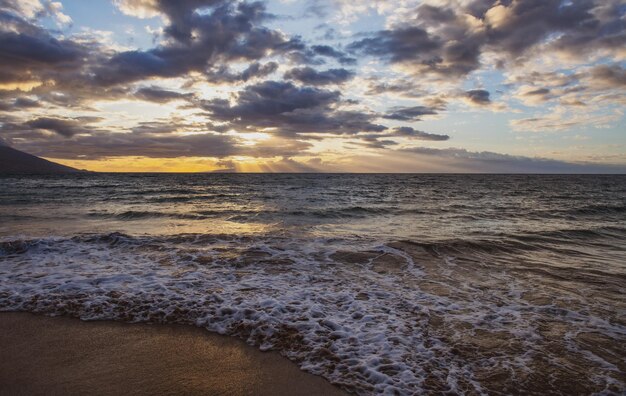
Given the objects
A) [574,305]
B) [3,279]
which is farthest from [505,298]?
[3,279]

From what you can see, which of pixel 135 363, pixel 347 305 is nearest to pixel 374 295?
pixel 347 305

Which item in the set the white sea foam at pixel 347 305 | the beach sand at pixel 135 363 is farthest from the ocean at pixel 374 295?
the beach sand at pixel 135 363

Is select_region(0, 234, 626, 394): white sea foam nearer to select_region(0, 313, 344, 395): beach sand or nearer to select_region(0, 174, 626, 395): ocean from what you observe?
select_region(0, 174, 626, 395): ocean

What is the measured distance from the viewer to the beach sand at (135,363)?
4.04m

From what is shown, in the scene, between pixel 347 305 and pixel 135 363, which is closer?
pixel 135 363

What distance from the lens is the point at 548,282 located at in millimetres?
8219

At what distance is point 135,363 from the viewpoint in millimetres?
4566

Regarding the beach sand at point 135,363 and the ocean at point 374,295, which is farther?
the ocean at point 374,295

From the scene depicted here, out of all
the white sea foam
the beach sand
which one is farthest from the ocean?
the beach sand

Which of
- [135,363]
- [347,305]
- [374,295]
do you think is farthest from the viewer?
[374,295]

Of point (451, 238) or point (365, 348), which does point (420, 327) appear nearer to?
point (365, 348)

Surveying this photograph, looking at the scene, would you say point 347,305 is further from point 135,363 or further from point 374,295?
point 135,363

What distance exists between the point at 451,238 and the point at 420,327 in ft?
28.4

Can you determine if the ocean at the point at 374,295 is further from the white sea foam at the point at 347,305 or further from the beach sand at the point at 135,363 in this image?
the beach sand at the point at 135,363
